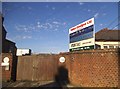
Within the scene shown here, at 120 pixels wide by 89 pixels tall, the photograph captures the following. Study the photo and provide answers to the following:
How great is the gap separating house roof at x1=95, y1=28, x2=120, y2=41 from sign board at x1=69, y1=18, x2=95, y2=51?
12517 millimetres

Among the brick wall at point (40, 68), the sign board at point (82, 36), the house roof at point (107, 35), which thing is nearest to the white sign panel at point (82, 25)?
the sign board at point (82, 36)

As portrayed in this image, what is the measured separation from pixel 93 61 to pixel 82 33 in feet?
11.8

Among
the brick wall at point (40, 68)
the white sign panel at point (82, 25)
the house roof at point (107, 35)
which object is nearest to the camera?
the white sign panel at point (82, 25)

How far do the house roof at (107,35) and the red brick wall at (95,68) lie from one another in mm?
15283

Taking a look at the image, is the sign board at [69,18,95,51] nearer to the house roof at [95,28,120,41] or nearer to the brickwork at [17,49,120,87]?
the brickwork at [17,49,120,87]

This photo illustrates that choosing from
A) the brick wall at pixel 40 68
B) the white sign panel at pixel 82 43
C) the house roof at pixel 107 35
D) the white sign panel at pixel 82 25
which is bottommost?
the brick wall at pixel 40 68

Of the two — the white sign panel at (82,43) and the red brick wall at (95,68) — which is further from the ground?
the white sign panel at (82,43)

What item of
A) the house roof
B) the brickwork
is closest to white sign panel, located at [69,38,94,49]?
the brickwork

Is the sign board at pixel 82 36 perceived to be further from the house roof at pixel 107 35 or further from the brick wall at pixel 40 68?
the house roof at pixel 107 35

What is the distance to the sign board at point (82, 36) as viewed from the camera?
49.9 ft

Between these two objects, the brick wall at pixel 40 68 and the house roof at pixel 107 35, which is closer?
the brick wall at pixel 40 68

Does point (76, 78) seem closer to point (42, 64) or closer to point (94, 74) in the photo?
point (94, 74)

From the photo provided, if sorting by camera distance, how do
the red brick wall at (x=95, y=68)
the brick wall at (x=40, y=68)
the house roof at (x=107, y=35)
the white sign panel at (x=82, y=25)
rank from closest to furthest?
the red brick wall at (x=95, y=68)
the white sign panel at (x=82, y=25)
the brick wall at (x=40, y=68)
the house roof at (x=107, y=35)

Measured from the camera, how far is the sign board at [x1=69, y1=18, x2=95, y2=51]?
15.2 m
